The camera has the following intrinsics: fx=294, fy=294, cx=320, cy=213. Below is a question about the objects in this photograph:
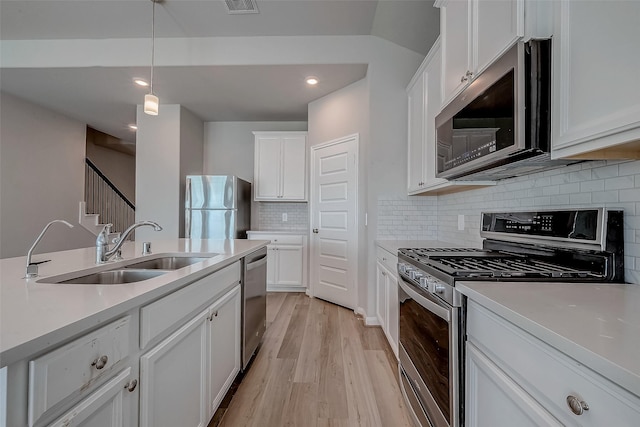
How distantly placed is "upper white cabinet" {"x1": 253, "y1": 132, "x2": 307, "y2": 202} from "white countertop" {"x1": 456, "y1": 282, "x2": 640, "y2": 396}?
3.69m

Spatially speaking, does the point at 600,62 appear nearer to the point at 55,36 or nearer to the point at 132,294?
the point at 132,294

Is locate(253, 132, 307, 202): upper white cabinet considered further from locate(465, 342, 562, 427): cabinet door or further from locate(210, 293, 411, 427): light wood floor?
locate(465, 342, 562, 427): cabinet door

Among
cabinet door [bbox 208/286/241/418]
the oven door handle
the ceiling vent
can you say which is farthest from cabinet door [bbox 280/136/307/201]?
the oven door handle

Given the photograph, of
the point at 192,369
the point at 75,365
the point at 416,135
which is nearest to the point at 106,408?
the point at 75,365

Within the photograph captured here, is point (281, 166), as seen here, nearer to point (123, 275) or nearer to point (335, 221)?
point (335, 221)

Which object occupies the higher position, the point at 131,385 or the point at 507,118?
the point at 507,118

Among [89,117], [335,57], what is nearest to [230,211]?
[335,57]

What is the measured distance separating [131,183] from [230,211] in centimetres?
583

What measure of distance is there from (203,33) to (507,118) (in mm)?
3214

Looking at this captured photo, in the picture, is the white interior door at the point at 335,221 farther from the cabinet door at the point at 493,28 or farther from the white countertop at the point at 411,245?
the cabinet door at the point at 493,28

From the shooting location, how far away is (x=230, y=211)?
4191 mm

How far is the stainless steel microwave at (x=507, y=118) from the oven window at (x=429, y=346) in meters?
0.76

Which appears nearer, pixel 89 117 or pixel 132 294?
pixel 132 294

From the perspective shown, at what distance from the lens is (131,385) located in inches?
35.1
